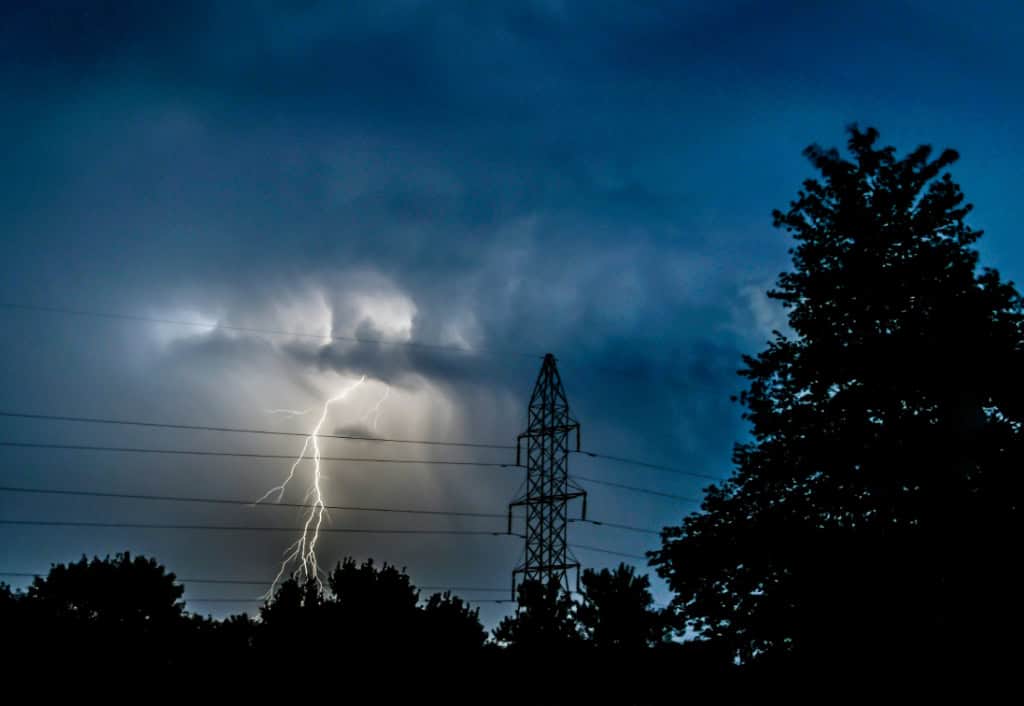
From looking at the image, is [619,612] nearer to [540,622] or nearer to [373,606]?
[540,622]

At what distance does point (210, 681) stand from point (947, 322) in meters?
21.8

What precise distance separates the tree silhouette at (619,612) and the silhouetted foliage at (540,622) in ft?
14.2

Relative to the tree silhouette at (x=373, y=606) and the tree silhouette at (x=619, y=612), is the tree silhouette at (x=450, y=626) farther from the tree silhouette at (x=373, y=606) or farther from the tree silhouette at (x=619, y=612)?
the tree silhouette at (x=619, y=612)

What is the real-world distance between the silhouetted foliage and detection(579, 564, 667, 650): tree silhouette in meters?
4.32

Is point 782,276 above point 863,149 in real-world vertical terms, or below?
below

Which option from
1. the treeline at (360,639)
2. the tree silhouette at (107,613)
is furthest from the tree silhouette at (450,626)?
the tree silhouette at (107,613)

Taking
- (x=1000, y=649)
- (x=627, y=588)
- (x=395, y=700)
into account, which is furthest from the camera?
(x=627, y=588)

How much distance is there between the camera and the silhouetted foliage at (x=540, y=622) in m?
29.1

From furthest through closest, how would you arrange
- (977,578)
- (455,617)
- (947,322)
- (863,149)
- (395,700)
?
(455,617) → (395,700) → (863,149) → (947,322) → (977,578)

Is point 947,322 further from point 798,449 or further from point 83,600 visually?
point 83,600

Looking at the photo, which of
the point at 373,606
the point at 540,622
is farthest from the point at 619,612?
the point at 373,606

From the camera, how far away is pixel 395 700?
70.2 feet

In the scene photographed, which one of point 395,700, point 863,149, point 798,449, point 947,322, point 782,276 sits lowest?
point 395,700

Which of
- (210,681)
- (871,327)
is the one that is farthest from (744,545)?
(210,681)
